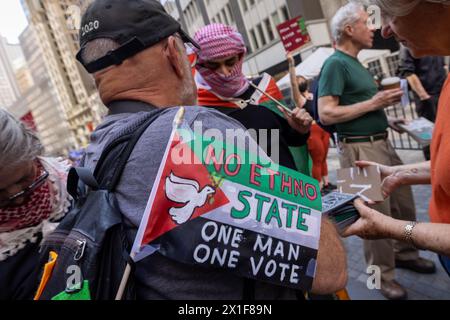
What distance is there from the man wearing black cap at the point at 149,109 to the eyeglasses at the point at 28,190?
21.8 inches

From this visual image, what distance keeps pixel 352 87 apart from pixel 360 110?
0.65 feet

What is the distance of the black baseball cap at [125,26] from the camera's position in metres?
0.92

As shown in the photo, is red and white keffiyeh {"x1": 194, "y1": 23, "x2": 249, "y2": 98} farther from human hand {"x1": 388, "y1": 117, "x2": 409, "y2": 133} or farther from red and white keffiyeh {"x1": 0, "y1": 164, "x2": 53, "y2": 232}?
human hand {"x1": 388, "y1": 117, "x2": 409, "y2": 133}

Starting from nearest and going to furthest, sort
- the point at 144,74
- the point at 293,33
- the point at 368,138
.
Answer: the point at 144,74, the point at 293,33, the point at 368,138

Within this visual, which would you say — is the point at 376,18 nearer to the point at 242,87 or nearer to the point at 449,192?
the point at 449,192

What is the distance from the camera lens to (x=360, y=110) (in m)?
2.25

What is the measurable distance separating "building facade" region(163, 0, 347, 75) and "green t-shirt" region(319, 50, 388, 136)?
370 mm

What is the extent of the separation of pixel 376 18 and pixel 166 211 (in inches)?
44.1

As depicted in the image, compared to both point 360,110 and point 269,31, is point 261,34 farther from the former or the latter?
point 360,110

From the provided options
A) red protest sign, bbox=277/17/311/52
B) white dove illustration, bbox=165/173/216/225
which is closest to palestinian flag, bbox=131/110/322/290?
white dove illustration, bbox=165/173/216/225

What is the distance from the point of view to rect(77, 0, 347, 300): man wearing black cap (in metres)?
0.75

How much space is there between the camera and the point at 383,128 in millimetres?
2391

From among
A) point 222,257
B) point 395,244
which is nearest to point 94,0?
point 222,257


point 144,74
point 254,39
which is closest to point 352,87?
point 254,39
